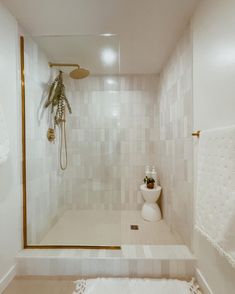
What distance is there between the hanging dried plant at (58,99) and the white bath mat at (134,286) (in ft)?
5.41

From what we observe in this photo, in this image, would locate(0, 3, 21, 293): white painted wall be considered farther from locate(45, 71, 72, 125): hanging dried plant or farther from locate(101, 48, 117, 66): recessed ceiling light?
locate(101, 48, 117, 66): recessed ceiling light

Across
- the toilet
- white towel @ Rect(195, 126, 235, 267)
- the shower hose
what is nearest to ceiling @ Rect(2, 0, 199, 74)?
the shower hose

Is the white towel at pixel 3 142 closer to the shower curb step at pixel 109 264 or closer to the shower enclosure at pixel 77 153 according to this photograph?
the shower enclosure at pixel 77 153

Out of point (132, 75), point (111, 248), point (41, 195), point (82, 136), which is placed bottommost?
point (111, 248)

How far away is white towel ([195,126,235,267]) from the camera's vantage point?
0.94 m

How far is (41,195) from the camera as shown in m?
2.03

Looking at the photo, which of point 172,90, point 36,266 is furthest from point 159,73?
point 36,266

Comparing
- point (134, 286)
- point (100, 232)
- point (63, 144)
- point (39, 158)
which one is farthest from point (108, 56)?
point (134, 286)

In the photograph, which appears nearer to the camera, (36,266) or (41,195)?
(36,266)

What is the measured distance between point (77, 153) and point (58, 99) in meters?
0.66

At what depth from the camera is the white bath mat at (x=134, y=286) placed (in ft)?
4.62

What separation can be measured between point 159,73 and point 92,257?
8.89ft

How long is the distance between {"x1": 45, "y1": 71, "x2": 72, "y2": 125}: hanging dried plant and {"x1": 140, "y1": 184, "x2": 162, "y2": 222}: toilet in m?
1.56

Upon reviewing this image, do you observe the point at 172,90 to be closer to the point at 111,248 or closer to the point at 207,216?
the point at 207,216
